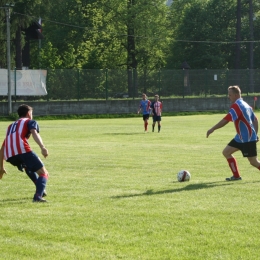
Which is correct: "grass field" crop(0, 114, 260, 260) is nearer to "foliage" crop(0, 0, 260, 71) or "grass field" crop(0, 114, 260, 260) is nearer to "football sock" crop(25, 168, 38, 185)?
"football sock" crop(25, 168, 38, 185)

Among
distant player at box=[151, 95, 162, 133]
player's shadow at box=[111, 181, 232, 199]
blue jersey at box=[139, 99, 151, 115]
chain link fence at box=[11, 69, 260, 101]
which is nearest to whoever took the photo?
player's shadow at box=[111, 181, 232, 199]

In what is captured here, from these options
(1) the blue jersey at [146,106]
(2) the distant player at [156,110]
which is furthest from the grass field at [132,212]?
(1) the blue jersey at [146,106]

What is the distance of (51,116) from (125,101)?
19.3 ft

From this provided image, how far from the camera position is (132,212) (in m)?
8.91

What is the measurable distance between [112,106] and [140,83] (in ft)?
9.77

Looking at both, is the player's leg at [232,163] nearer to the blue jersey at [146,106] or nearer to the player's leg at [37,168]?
the player's leg at [37,168]

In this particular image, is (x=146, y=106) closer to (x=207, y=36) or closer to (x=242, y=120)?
(x=242, y=120)

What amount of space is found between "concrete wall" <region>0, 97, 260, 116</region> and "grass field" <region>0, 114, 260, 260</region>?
2694 cm

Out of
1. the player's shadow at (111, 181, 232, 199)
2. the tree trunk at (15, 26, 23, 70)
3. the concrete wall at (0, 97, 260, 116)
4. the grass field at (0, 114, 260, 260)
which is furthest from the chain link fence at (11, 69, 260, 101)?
the player's shadow at (111, 181, 232, 199)

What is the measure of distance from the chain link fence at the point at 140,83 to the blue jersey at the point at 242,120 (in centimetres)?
3281

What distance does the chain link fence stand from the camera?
44844mm

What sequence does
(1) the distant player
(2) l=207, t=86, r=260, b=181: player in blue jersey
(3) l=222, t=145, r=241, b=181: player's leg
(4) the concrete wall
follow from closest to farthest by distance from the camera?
(2) l=207, t=86, r=260, b=181: player in blue jersey → (3) l=222, t=145, r=241, b=181: player's leg → (1) the distant player → (4) the concrete wall

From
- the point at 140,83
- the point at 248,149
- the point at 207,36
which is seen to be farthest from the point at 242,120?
the point at 207,36

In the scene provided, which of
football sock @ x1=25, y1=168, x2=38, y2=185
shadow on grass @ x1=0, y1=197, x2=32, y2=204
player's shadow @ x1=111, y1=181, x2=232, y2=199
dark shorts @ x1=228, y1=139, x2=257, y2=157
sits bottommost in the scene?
player's shadow @ x1=111, y1=181, x2=232, y2=199
